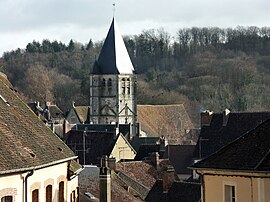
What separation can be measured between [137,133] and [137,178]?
4616cm

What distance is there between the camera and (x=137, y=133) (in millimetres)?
93688

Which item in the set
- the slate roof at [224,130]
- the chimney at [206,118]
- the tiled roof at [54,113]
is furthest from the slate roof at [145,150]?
the tiled roof at [54,113]

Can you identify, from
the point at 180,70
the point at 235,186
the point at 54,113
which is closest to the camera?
the point at 235,186

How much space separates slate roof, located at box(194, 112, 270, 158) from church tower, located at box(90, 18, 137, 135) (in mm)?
41045

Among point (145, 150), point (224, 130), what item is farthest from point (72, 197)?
point (145, 150)

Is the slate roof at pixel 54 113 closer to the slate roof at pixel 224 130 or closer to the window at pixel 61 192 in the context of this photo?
the slate roof at pixel 224 130

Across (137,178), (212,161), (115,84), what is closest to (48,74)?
(115,84)

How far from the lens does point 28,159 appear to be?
21031 millimetres

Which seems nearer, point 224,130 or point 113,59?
point 224,130

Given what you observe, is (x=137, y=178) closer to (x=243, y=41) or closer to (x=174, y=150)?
(x=174, y=150)

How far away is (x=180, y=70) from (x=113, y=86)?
64.5m

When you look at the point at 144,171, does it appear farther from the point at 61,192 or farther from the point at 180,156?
the point at 61,192

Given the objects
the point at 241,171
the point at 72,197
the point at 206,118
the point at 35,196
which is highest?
the point at 241,171

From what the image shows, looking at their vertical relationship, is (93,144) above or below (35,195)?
below
